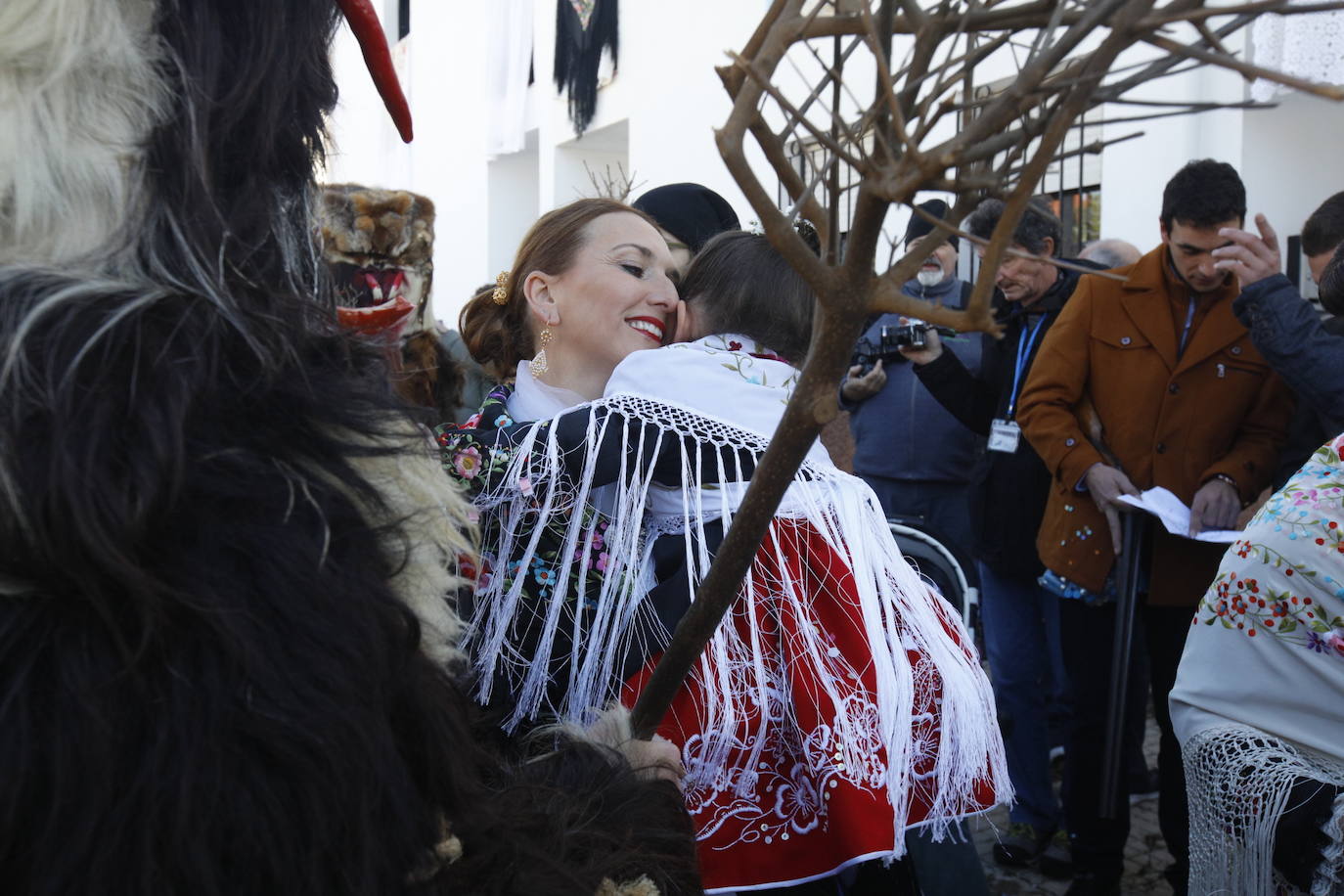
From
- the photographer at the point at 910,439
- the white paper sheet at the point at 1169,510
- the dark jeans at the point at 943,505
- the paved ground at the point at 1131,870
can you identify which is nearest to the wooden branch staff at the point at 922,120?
the white paper sheet at the point at 1169,510

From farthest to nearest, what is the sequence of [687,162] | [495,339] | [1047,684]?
[687,162]
[1047,684]
[495,339]

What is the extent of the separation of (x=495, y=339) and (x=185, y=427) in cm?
140

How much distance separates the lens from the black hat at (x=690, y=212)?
2.76 meters

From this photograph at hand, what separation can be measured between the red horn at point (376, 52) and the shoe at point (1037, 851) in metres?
2.92

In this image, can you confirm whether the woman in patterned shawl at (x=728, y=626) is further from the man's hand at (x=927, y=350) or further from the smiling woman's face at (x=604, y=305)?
the man's hand at (x=927, y=350)

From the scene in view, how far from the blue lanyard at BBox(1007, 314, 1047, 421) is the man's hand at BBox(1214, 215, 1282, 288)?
2.37 feet

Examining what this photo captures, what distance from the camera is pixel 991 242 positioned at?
79 centimetres

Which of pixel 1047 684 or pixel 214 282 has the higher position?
pixel 214 282

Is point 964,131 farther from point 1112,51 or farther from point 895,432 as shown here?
point 895,432

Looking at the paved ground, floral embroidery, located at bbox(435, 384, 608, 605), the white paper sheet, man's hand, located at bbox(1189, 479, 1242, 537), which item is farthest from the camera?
floral embroidery, located at bbox(435, 384, 608, 605)

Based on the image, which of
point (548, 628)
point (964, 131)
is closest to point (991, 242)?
point (964, 131)

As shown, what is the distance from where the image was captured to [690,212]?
2.78 metres

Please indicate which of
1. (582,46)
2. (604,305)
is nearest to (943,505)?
(604,305)

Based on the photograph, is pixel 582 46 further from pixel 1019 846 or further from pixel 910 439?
pixel 1019 846
